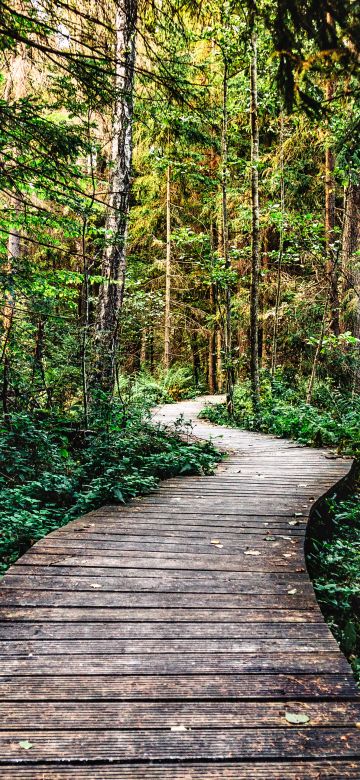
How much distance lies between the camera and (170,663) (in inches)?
92.2

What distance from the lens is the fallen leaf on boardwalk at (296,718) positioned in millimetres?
1933

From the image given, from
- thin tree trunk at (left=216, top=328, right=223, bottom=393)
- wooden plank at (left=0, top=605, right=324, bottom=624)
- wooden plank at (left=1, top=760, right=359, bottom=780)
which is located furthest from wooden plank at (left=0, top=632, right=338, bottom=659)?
thin tree trunk at (left=216, top=328, right=223, bottom=393)

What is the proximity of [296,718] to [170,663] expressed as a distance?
658mm

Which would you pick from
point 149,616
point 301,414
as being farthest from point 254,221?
point 149,616

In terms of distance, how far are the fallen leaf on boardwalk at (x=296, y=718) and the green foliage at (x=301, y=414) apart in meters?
6.86

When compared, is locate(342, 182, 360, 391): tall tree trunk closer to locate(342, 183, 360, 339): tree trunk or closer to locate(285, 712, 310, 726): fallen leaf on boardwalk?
locate(342, 183, 360, 339): tree trunk

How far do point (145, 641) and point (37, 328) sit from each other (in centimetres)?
578

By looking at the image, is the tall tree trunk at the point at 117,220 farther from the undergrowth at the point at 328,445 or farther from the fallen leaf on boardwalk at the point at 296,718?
the fallen leaf on boardwalk at the point at 296,718

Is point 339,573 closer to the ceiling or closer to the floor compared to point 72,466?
closer to the floor

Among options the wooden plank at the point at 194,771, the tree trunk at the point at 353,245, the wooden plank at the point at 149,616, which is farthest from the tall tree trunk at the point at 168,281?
the wooden plank at the point at 194,771

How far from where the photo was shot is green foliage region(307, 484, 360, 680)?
142 inches

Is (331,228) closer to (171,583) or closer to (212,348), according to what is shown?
(212,348)

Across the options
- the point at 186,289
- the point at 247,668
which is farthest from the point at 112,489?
the point at 186,289

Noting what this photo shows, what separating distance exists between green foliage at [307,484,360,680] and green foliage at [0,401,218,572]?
2.06 meters
